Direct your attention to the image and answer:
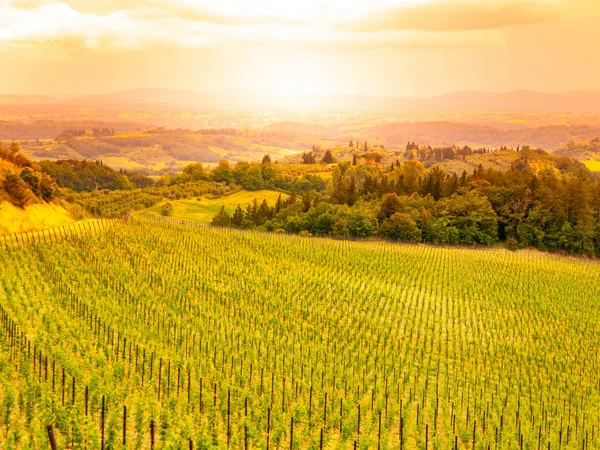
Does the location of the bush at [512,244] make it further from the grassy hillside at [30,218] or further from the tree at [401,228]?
the grassy hillside at [30,218]

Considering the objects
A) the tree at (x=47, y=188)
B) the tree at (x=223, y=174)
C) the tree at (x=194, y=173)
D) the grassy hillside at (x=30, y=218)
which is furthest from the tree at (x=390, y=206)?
the tree at (x=194, y=173)

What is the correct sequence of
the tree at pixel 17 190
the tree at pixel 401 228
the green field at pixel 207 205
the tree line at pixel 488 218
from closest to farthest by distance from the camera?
1. the tree at pixel 17 190
2. the tree at pixel 401 228
3. the tree line at pixel 488 218
4. the green field at pixel 207 205

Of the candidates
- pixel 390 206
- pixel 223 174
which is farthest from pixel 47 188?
pixel 223 174

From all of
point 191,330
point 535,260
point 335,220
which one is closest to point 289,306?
point 191,330

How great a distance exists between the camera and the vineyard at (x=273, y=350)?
20.4 m

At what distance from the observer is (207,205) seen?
5207 inches

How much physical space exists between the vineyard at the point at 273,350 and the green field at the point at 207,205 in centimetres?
6151

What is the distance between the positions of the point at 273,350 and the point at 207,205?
104 meters

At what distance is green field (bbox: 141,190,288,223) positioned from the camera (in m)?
118

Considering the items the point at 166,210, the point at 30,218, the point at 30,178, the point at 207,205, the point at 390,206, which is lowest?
the point at 207,205

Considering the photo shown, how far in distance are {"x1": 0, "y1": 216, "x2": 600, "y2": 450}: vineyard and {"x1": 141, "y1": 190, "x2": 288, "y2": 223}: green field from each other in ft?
202

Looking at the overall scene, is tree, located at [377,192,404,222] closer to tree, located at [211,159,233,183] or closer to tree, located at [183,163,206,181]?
tree, located at [211,159,233,183]

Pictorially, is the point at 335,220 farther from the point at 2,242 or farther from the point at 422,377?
the point at 422,377

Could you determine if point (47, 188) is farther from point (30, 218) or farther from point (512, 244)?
point (512, 244)
